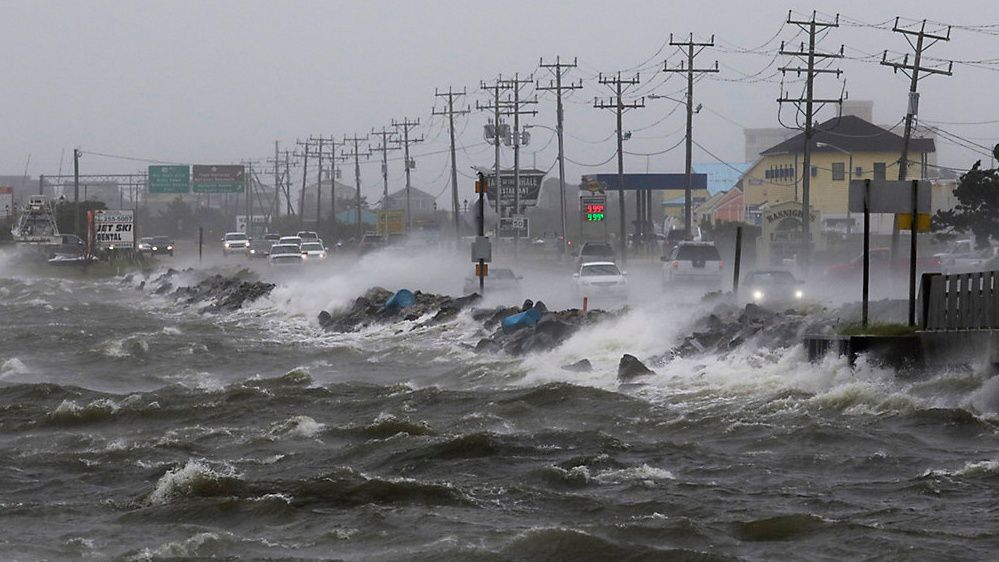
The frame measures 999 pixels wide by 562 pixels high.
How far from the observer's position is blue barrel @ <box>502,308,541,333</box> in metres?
33.3

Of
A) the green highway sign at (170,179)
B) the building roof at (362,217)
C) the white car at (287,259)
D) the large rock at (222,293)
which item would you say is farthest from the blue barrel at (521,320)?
the building roof at (362,217)

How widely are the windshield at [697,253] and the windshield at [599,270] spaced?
7.07ft

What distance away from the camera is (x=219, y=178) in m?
129

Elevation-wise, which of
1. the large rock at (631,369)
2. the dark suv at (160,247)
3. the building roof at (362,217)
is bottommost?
the dark suv at (160,247)

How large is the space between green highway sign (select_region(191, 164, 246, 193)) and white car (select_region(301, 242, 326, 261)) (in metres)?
47.4

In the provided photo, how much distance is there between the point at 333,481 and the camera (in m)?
15.3

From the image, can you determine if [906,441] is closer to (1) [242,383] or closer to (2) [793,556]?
(2) [793,556]

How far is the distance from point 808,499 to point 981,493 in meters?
1.51

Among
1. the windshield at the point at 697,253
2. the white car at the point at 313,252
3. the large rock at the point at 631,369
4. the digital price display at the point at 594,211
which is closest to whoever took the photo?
the large rock at the point at 631,369

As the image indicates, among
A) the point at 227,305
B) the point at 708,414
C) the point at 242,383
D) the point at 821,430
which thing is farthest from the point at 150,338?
the point at 821,430

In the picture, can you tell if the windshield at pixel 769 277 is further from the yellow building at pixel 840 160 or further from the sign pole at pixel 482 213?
the yellow building at pixel 840 160

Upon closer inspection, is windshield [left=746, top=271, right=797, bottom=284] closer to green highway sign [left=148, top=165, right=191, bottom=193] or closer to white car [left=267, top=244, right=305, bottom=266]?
white car [left=267, top=244, right=305, bottom=266]

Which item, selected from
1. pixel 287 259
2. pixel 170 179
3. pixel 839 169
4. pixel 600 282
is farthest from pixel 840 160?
pixel 600 282

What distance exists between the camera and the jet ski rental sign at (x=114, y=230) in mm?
93312
